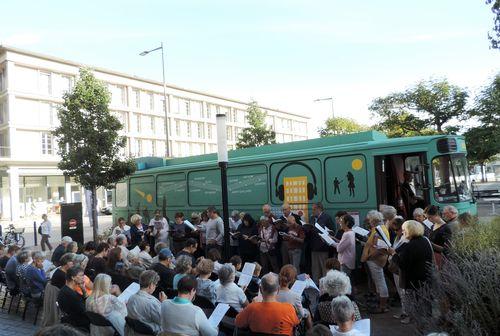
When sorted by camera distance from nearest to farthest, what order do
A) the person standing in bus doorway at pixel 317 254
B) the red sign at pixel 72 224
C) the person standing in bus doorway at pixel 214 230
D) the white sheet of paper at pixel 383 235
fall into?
1. the white sheet of paper at pixel 383 235
2. the person standing in bus doorway at pixel 317 254
3. the person standing in bus doorway at pixel 214 230
4. the red sign at pixel 72 224

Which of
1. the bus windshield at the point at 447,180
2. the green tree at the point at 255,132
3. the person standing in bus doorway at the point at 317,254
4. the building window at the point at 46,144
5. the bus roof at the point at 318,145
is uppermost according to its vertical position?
the building window at the point at 46,144

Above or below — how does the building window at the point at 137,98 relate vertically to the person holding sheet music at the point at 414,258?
above

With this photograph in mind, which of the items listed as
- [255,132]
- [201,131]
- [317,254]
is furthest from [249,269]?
[201,131]

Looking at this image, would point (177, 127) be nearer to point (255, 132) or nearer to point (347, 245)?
point (255, 132)

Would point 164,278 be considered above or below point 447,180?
below

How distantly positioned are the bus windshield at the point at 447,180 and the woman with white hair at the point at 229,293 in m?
5.65

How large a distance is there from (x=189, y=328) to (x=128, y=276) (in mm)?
2645

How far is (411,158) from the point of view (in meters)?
10.2

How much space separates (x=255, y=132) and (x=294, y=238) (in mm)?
20210

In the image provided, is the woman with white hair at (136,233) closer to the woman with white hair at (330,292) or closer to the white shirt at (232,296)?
the white shirt at (232,296)

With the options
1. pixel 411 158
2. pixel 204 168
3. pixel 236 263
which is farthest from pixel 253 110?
pixel 236 263

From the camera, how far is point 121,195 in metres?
18.3

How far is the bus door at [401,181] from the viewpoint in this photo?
31.6 feet

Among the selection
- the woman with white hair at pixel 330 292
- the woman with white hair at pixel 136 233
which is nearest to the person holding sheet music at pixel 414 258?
the woman with white hair at pixel 330 292
